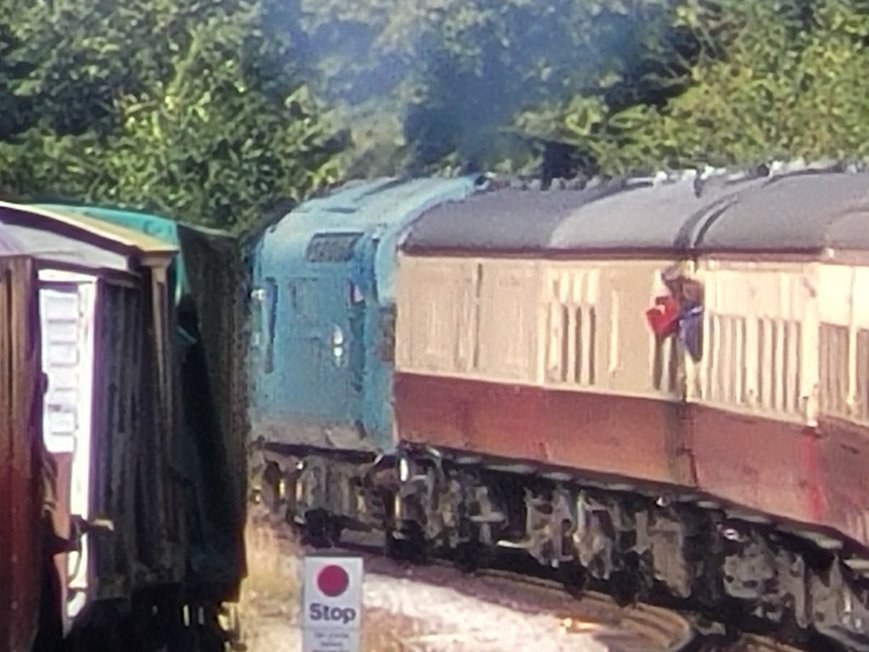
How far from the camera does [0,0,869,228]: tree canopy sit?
32094 mm

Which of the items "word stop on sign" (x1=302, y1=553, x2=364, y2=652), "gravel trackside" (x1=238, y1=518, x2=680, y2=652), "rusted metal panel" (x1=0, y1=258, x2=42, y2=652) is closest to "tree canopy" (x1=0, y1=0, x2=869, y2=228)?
"gravel trackside" (x1=238, y1=518, x2=680, y2=652)

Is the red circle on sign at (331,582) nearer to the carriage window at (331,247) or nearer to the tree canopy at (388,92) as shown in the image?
the carriage window at (331,247)

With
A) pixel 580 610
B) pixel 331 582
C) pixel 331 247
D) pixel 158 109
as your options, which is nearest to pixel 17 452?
pixel 331 582

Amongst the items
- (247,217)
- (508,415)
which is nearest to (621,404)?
(508,415)

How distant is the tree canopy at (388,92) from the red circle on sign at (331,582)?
21062 mm

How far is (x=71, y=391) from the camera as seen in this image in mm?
12648

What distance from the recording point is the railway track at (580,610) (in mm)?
17766

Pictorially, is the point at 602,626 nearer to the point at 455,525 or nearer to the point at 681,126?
the point at 455,525

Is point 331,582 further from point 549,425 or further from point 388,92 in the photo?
point 388,92

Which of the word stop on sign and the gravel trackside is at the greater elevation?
the word stop on sign

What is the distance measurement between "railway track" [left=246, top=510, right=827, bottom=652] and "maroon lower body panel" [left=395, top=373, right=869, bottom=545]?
820mm

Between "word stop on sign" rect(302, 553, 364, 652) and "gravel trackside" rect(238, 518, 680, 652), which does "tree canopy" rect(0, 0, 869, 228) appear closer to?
"gravel trackside" rect(238, 518, 680, 652)

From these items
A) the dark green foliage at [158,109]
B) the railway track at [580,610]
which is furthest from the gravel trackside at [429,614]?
the dark green foliage at [158,109]

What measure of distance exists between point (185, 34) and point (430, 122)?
10.1 feet
